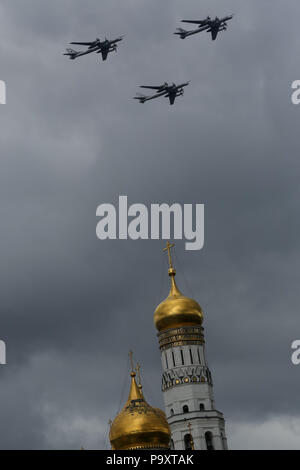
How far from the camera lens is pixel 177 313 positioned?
11106 cm

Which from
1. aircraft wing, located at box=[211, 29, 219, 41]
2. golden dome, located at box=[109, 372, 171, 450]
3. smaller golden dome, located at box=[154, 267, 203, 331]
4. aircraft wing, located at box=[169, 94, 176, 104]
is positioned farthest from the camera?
smaller golden dome, located at box=[154, 267, 203, 331]

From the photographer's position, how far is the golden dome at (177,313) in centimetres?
11121

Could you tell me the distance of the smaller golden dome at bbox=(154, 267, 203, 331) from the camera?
365ft

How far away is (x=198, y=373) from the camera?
109812 mm

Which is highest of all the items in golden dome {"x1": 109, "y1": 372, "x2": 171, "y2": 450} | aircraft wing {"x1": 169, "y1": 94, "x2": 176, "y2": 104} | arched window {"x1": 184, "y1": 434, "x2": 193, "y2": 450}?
aircraft wing {"x1": 169, "y1": 94, "x2": 176, "y2": 104}

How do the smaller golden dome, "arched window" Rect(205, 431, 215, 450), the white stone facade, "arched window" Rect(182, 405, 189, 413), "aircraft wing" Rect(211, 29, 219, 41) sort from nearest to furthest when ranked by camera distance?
"aircraft wing" Rect(211, 29, 219, 41) < "arched window" Rect(205, 431, 215, 450) < the white stone facade < "arched window" Rect(182, 405, 189, 413) < the smaller golden dome

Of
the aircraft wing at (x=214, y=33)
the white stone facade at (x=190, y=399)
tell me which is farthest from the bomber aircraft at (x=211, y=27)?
the white stone facade at (x=190, y=399)

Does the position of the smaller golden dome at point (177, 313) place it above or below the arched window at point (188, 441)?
above

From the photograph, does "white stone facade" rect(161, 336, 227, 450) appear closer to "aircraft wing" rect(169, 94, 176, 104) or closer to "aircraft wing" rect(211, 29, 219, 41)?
"aircraft wing" rect(169, 94, 176, 104)

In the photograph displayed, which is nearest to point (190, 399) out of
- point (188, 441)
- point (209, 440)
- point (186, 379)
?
point (186, 379)

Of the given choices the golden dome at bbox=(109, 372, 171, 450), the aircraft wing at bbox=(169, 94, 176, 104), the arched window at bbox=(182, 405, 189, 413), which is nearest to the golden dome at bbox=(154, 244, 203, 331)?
the arched window at bbox=(182, 405, 189, 413)

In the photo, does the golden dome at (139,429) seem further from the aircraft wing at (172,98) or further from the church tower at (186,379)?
the aircraft wing at (172,98)
